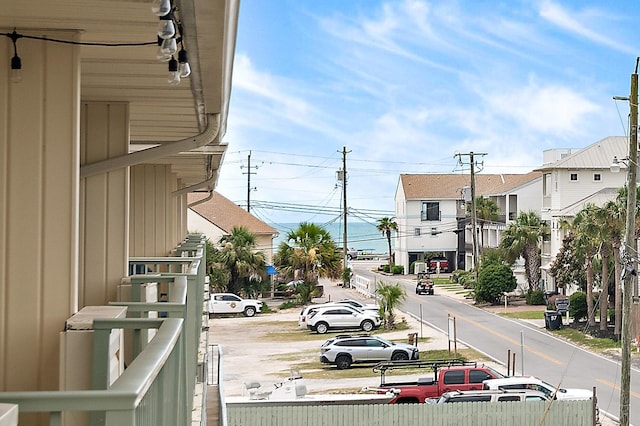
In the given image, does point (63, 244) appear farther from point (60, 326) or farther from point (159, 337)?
point (159, 337)

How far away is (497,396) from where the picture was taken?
21281mm

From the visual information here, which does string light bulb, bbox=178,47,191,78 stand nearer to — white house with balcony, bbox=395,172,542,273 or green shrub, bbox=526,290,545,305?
green shrub, bbox=526,290,545,305

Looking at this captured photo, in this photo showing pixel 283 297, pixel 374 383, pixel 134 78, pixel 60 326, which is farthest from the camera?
pixel 283 297

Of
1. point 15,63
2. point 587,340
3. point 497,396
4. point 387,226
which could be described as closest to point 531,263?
point 587,340

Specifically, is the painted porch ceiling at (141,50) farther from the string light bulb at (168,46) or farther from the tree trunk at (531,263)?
the tree trunk at (531,263)

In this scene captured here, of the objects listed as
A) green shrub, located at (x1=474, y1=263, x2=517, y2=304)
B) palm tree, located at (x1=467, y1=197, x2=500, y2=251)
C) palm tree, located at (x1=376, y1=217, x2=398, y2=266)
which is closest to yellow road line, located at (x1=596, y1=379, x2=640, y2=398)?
green shrub, located at (x1=474, y1=263, x2=517, y2=304)

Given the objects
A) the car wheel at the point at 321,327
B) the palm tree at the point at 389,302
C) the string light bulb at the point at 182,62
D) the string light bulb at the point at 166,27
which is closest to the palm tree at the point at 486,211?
the palm tree at the point at 389,302

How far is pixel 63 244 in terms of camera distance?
384cm

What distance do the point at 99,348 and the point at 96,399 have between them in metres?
1.81

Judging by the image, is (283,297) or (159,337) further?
(283,297)

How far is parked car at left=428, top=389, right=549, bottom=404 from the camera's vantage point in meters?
21.2

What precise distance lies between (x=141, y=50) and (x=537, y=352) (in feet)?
92.6

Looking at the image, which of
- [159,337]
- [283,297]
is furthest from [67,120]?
[283,297]

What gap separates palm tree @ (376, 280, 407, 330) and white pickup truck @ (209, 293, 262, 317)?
283 inches
